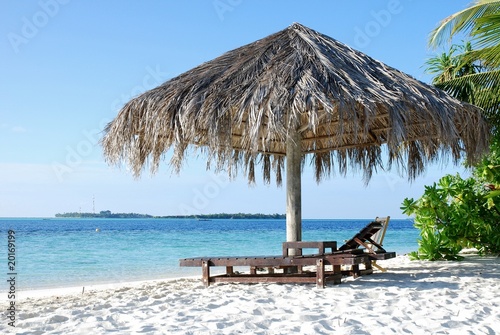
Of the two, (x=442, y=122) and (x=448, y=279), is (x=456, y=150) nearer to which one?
(x=442, y=122)

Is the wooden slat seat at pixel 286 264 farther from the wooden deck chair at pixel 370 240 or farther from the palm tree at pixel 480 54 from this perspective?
the palm tree at pixel 480 54

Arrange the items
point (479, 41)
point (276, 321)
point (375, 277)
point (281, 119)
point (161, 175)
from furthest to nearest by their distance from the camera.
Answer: point (479, 41) → point (161, 175) → point (375, 277) → point (281, 119) → point (276, 321)

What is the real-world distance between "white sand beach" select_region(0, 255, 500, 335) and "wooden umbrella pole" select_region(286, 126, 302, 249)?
3.35 ft

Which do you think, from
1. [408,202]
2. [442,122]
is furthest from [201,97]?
[408,202]

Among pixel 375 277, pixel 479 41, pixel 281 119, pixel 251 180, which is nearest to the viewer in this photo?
pixel 281 119

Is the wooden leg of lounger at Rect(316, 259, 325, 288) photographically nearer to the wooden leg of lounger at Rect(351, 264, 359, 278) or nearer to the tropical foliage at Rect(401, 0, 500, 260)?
the wooden leg of lounger at Rect(351, 264, 359, 278)

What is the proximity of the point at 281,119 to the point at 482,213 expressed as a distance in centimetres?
410

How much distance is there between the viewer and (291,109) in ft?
15.3

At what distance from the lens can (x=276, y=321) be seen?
346 centimetres

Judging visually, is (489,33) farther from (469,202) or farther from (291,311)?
(291,311)

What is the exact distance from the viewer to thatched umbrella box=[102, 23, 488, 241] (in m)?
4.76

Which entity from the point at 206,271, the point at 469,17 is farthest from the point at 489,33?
the point at 206,271

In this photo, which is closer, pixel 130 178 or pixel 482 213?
pixel 130 178

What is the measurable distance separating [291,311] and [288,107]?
5.71 feet
